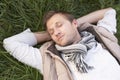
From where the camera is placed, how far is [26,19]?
340cm

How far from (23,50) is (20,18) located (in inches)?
19.9

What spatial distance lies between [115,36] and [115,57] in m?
0.47

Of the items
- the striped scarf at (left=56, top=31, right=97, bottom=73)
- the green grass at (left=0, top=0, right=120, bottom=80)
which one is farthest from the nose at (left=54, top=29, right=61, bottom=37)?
the green grass at (left=0, top=0, right=120, bottom=80)

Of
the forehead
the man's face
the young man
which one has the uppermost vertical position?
the forehead

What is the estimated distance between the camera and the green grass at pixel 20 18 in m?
3.20

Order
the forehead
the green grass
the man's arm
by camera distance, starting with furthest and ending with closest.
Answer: the man's arm, the green grass, the forehead

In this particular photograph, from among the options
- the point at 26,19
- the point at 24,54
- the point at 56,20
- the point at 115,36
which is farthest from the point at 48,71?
the point at 115,36

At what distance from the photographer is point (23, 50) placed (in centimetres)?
302

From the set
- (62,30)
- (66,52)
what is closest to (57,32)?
(62,30)

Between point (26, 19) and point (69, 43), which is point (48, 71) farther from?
point (26, 19)

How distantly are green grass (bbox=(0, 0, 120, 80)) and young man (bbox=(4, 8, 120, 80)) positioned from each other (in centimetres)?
17

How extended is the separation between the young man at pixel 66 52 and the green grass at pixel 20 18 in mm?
168

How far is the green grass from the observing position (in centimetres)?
320

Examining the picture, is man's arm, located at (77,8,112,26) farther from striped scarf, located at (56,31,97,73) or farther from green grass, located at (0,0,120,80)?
striped scarf, located at (56,31,97,73)
